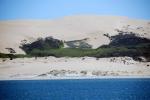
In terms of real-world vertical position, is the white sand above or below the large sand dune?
below

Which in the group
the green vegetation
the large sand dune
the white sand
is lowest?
the white sand

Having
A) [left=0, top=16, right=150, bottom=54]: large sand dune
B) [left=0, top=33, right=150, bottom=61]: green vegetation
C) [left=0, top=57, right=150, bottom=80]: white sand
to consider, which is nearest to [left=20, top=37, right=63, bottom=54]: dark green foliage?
[left=0, top=33, right=150, bottom=61]: green vegetation

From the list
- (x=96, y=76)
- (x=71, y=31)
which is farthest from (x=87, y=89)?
Result: (x=71, y=31)

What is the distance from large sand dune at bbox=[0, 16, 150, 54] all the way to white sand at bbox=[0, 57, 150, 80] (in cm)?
683

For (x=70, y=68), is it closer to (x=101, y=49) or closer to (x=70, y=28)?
(x=101, y=49)

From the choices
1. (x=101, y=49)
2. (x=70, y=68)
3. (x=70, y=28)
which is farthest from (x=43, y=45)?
(x=70, y=28)

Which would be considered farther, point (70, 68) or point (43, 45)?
point (43, 45)

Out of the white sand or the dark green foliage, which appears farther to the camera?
the dark green foliage

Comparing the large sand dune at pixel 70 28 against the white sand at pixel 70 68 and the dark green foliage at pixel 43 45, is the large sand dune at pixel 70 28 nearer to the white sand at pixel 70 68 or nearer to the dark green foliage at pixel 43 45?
the dark green foliage at pixel 43 45

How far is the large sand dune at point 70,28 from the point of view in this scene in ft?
237

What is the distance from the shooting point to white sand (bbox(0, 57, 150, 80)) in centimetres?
5667

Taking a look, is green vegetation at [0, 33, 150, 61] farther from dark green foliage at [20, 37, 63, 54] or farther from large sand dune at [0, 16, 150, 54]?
large sand dune at [0, 16, 150, 54]

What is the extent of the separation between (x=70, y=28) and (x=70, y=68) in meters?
25.3

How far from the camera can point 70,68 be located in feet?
194
